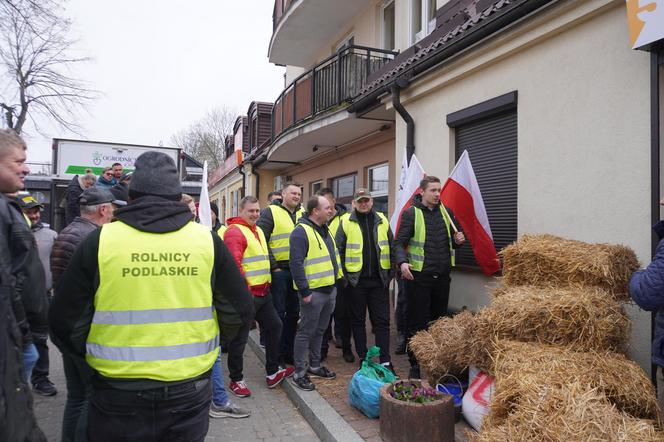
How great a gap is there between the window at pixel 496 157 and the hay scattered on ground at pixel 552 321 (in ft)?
7.45

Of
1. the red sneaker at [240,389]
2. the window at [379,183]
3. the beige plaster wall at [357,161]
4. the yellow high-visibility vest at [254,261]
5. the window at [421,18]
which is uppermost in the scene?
the window at [421,18]

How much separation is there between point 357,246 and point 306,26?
1055 cm

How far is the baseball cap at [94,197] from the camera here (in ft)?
11.7

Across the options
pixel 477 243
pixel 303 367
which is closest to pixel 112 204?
pixel 303 367

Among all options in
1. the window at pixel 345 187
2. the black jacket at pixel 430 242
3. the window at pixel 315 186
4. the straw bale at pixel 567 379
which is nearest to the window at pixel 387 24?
the window at pixel 345 187

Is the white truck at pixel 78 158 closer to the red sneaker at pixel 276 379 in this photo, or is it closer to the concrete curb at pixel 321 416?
the red sneaker at pixel 276 379

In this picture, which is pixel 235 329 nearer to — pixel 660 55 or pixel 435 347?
pixel 435 347

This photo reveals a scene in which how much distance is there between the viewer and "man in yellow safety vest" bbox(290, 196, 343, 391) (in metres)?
4.70

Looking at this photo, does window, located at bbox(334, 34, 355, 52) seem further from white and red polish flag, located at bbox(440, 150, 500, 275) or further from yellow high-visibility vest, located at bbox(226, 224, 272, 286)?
yellow high-visibility vest, located at bbox(226, 224, 272, 286)

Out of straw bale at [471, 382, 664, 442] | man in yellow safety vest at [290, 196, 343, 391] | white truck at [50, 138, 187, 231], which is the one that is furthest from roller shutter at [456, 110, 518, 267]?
white truck at [50, 138, 187, 231]

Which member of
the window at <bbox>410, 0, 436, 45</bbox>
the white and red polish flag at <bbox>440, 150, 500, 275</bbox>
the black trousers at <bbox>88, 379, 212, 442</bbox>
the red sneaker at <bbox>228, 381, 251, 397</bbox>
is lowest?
the red sneaker at <bbox>228, 381, 251, 397</bbox>

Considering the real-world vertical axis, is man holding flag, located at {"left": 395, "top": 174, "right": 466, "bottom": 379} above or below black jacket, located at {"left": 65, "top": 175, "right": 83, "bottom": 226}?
below

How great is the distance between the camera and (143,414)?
2.00m

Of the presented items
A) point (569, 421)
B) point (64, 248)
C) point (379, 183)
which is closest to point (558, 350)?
point (569, 421)
